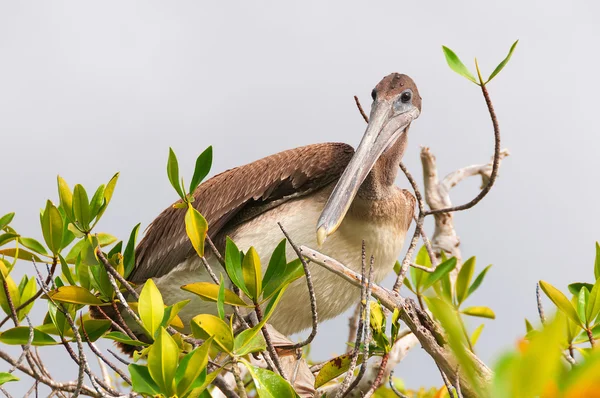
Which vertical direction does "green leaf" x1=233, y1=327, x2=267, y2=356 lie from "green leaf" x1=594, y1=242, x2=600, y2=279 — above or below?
above

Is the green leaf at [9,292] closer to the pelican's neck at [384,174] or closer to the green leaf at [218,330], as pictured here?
the green leaf at [218,330]

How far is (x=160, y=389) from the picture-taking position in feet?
6.46

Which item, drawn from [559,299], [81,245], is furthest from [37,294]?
[559,299]

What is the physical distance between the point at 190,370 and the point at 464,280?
6.44 ft

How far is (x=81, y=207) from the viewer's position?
3.07 m

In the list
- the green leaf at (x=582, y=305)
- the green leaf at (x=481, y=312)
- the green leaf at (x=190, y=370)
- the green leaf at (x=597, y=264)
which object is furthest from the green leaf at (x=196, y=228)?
the green leaf at (x=481, y=312)

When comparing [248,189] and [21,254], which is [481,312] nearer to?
[248,189]

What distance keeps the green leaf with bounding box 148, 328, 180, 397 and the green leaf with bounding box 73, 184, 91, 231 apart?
1.27 m

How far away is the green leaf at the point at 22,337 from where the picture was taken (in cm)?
302

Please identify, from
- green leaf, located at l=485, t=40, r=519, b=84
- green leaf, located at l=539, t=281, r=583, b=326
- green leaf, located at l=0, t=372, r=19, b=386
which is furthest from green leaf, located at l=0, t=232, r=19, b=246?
green leaf, located at l=539, t=281, r=583, b=326

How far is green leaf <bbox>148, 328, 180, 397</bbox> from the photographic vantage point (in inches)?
75.3

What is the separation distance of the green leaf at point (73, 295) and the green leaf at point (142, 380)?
3.13 ft

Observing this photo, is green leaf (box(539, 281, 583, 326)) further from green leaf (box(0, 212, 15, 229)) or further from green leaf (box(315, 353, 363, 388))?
green leaf (box(0, 212, 15, 229))

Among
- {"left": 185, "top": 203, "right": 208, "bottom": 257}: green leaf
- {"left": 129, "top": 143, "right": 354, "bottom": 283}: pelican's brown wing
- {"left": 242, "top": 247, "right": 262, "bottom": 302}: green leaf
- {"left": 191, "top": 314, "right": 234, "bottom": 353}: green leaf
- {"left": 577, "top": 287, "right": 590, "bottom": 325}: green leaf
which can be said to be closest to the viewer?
{"left": 191, "top": 314, "right": 234, "bottom": 353}: green leaf
